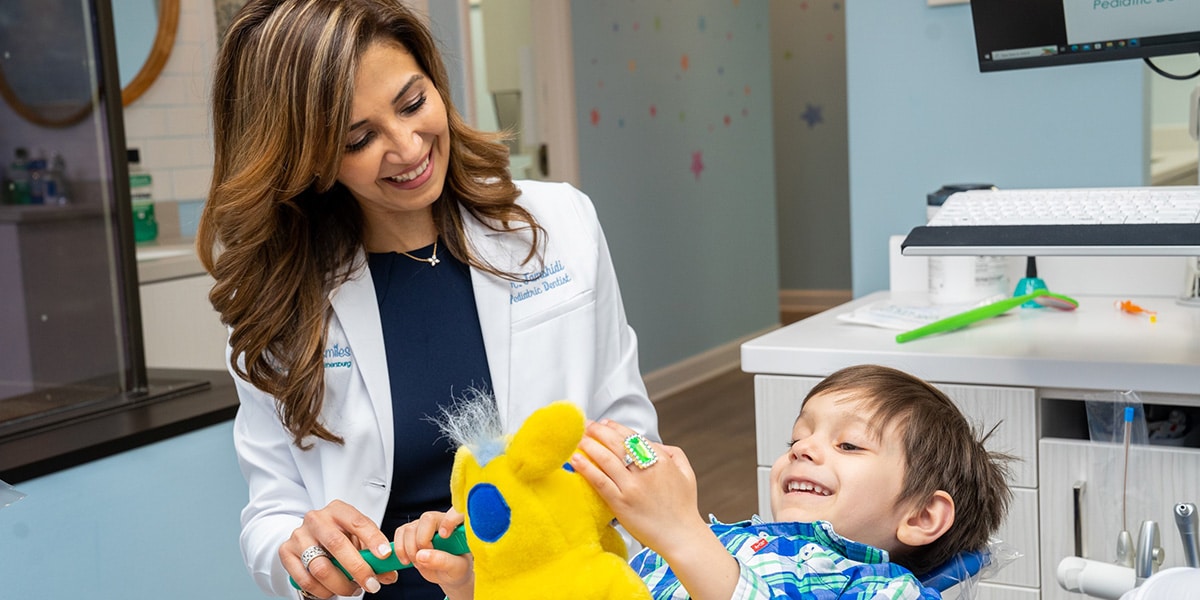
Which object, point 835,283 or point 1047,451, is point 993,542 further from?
point 835,283

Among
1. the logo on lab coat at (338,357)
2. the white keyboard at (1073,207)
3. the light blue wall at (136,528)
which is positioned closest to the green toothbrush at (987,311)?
the white keyboard at (1073,207)

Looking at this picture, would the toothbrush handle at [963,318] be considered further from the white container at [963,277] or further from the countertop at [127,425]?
the countertop at [127,425]

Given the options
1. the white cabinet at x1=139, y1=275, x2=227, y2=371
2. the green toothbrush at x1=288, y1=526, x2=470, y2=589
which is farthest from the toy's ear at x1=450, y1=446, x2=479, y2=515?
the white cabinet at x1=139, y1=275, x2=227, y2=371

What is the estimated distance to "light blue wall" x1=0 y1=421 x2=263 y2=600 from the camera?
1817 millimetres

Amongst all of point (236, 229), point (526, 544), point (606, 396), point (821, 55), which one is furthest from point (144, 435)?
point (821, 55)

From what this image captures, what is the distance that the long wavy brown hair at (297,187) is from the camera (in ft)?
3.89

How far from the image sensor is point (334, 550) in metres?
1.05

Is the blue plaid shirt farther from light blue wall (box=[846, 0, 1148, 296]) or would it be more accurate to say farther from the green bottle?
the green bottle

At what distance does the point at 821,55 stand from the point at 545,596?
19.2 feet

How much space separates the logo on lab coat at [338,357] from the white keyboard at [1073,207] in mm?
786

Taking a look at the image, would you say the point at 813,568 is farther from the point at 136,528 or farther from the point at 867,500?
the point at 136,528

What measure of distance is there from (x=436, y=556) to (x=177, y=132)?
2.78 m

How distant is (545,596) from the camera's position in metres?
0.81

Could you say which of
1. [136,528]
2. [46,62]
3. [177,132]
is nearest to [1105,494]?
[136,528]
